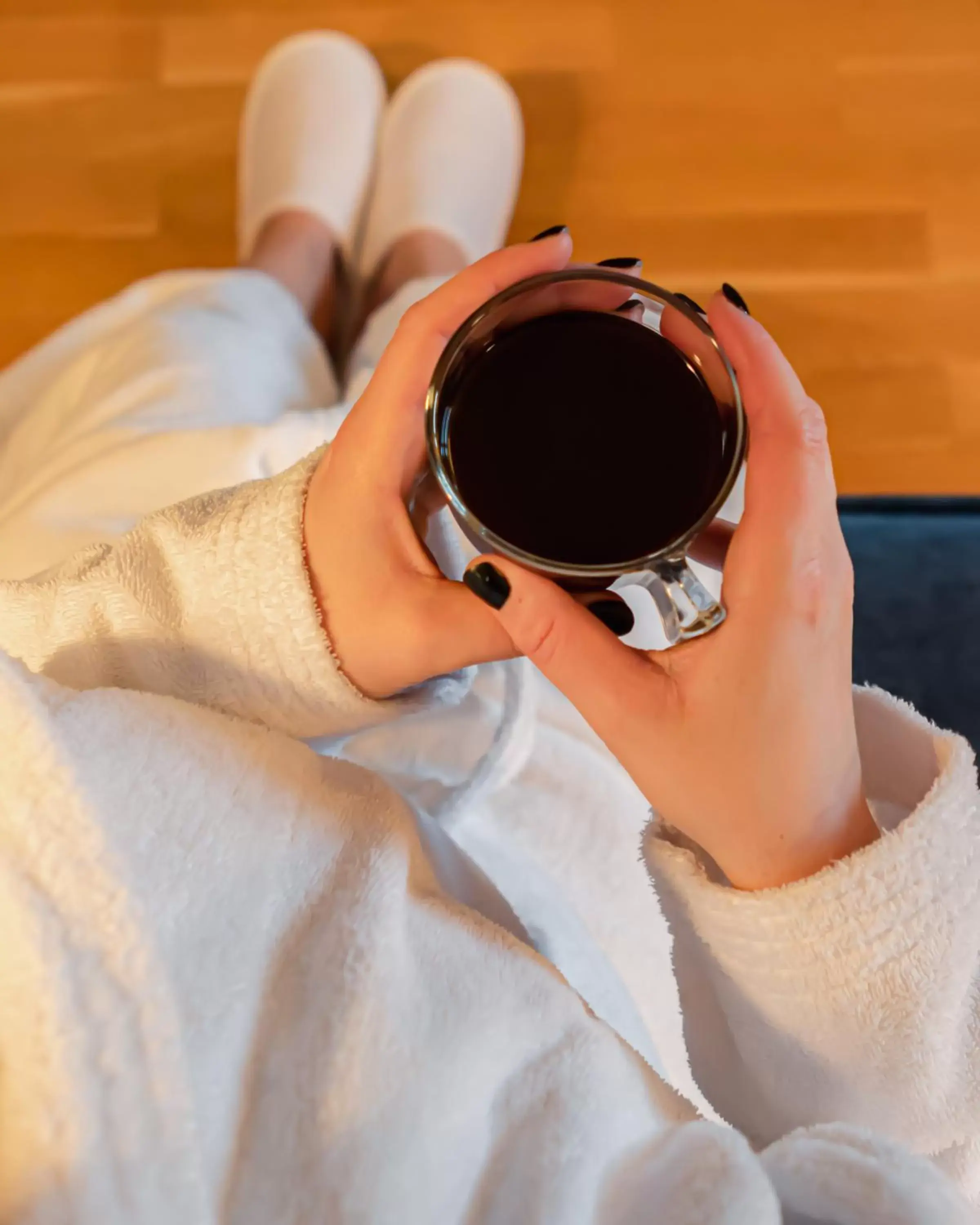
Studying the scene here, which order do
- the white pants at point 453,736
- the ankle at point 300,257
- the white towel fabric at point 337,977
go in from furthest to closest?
the ankle at point 300,257 < the white pants at point 453,736 < the white towel fabric at point 337,977

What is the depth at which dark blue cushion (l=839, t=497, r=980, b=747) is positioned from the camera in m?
0.82

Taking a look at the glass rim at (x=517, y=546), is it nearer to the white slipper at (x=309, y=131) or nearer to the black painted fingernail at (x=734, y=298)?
the black painted fingernail at (x=734, y=298)

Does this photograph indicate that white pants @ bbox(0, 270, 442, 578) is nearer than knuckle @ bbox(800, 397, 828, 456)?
No

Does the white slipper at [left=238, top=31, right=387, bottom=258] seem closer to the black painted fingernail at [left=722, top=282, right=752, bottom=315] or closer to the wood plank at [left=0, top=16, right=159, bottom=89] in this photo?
the wood plank at [left=0, top=16, right=159, bottom=89]

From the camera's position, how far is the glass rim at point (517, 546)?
1.41 feet

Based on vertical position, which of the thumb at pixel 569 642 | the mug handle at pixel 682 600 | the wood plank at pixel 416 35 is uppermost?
the wood plank at pixel 416 35

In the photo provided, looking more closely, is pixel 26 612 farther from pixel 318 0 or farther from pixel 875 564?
pixel 318 0

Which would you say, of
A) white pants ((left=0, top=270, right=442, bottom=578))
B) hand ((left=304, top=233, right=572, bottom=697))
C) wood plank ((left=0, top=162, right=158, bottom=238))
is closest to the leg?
white pants ((left=0, top=270, right=442, bottom=578))

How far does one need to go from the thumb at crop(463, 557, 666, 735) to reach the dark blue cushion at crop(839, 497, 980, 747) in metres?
0.44

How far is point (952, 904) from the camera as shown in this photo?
0.49 metres

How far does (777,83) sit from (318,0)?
586 mm

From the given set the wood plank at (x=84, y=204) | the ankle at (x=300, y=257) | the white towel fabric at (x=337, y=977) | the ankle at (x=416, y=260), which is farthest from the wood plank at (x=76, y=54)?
the white towel fabric at (x=337, y=977)

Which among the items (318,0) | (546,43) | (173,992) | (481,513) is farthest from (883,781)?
(318,0)

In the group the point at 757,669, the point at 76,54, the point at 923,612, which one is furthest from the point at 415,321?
the point at 76,54
